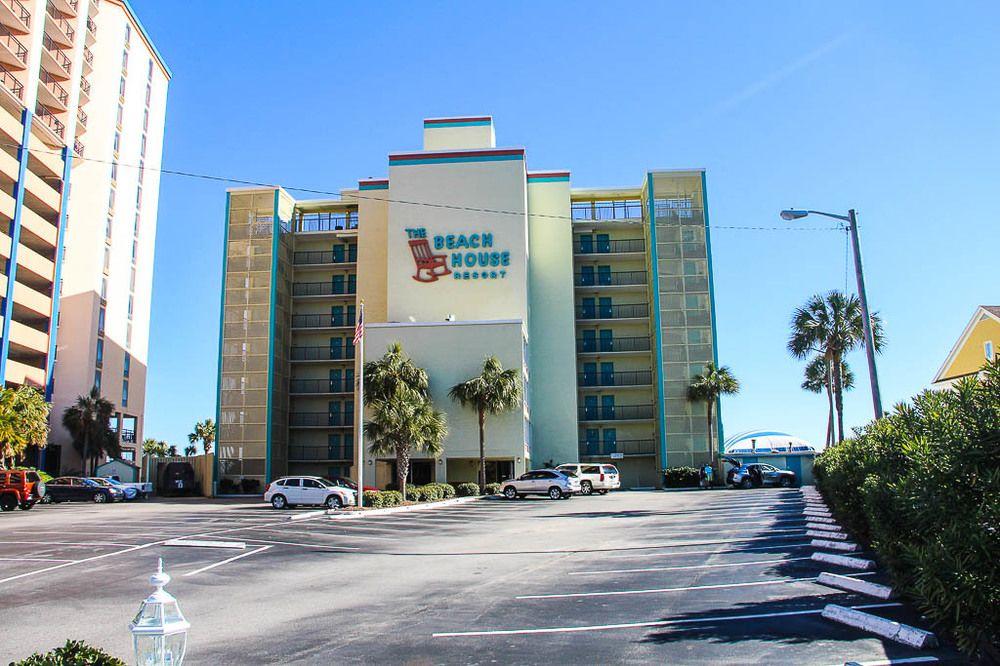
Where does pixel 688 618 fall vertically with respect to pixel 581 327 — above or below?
below

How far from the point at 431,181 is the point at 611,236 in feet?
48.8

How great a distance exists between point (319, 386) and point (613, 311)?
22.2 meters

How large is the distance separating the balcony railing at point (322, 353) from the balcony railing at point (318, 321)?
1.73 meters

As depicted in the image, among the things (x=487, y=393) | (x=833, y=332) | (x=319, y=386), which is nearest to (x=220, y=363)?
(x=319, y=386)

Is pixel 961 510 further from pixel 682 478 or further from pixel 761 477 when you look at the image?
pixel 682 478

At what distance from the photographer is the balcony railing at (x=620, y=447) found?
53969mm

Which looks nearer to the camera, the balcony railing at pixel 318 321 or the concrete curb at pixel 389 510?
the concrete curb at pixel 389 510

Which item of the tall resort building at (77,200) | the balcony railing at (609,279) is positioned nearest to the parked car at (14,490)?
the tall resort building at (77,200)

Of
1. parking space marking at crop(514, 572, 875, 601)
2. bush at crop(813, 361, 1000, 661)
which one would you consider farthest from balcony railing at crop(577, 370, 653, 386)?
bush at crop(813, 361, 1000, 661)

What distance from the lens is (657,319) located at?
52.8 metres

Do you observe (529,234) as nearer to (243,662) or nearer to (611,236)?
(611,236)

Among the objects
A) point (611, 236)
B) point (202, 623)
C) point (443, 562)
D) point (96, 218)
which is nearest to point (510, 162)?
point (611, 236)

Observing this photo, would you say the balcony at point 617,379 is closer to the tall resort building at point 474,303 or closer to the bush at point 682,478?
the tall resort building at point 474,303

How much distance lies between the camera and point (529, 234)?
5481 cm
